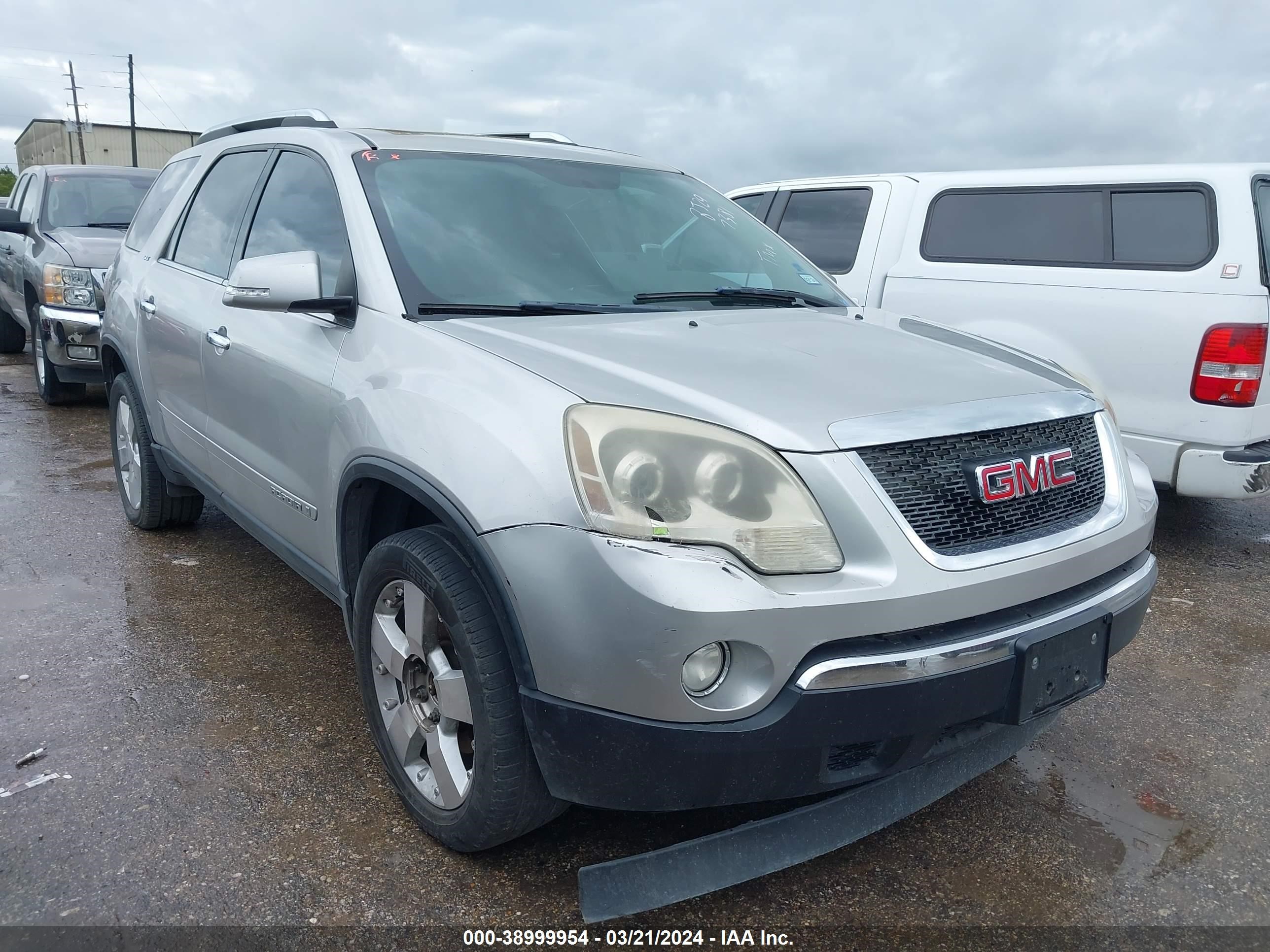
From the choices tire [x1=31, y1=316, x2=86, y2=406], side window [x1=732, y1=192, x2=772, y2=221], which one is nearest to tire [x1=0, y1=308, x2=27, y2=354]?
tire [x1=31, y1=316, x2=86, y2=406]

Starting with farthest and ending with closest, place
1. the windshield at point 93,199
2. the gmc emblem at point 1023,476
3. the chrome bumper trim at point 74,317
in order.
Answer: the windshield at point 93,199 < the chrome bumper trim at point 74,317 < the gmc emblem at point 1023,476

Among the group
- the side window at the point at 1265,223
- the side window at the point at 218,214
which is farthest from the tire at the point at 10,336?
the side window at the point at 1265,223

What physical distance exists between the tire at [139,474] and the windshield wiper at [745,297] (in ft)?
8.45

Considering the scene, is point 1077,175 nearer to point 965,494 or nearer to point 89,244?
point 965,494

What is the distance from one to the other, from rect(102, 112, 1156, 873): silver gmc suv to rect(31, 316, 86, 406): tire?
5835 mm

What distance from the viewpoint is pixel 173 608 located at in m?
3.89

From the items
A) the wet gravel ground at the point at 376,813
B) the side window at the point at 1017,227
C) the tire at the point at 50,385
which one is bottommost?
the tire at the point at 50,385

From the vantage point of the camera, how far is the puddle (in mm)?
2465

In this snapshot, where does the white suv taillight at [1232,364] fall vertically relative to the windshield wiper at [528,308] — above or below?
below

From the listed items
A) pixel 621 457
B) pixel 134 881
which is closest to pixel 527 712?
pixel 621 457

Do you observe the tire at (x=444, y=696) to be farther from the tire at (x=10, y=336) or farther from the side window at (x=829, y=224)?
the tire at (x=10, y=336)

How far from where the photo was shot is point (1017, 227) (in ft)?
18.7

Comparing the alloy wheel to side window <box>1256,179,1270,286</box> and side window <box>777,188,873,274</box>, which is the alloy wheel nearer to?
side window <box>1256,179,1270,286</box>

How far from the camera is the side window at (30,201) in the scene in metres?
8.73
